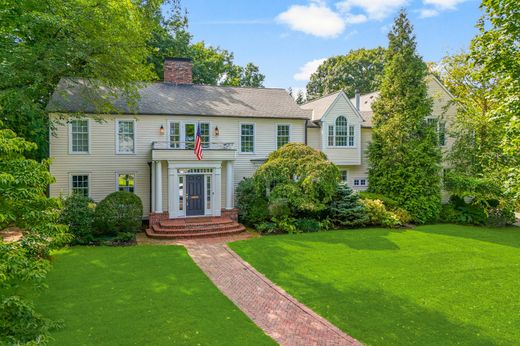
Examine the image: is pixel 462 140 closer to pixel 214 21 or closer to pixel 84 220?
pixel 214 21

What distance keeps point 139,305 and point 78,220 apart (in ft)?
27.1

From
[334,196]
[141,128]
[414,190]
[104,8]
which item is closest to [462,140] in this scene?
[414,190]

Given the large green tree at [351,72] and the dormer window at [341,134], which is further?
the large green tree at [351,72]

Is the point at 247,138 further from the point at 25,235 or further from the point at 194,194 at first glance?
the point at 25,235

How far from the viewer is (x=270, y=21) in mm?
13695

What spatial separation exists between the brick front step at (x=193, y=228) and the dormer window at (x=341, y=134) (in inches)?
358

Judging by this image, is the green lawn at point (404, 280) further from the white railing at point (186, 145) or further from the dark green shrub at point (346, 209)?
the white railing at point (186, 145)

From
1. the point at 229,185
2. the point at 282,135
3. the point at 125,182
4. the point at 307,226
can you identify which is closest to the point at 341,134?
the point at 282,135

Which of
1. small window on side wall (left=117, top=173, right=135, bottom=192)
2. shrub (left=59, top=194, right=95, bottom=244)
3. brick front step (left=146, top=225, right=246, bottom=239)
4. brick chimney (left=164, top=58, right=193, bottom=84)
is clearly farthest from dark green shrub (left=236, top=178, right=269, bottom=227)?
brick chimney (left=164, top=58, right=193, bottom=84)

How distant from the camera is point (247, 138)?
22016 millimetres

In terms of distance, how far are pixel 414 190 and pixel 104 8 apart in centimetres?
1911

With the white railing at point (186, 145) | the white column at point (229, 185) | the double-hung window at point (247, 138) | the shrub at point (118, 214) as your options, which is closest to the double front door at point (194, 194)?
the white column at point (229, 185)

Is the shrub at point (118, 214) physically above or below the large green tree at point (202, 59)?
below

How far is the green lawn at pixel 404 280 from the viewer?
8.34 metres
